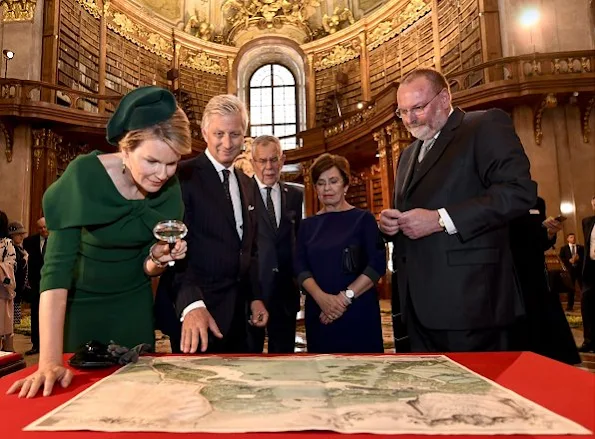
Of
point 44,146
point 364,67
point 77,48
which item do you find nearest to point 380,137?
point 364,67

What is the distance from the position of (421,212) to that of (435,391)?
81cm

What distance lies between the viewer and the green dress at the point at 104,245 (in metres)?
1.26

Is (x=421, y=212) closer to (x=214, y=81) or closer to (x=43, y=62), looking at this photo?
(x=43, y=62)

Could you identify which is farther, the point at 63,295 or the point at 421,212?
the point at 421,212

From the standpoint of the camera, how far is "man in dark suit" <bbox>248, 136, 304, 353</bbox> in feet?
8.32

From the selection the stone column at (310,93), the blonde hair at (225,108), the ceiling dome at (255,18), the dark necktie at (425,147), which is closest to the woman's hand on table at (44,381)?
the blonde hair at (225,108)

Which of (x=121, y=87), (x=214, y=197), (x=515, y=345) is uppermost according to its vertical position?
(x=121, y=87)

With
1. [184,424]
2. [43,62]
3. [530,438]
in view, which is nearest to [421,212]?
[530,438]

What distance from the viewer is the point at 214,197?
6.36ft

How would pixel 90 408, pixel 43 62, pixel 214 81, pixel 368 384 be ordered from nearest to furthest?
pixel 90 408, pixel 368 384, pixel 43 62, pixel 214 81

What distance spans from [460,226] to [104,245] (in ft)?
3.79

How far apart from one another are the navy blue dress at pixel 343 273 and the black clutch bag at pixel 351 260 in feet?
0.07

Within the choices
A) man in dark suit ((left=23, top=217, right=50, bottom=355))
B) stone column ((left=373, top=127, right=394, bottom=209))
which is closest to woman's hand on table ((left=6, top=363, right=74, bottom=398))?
man in dark suit ((left=23, top=217, right=50, bottom=355))

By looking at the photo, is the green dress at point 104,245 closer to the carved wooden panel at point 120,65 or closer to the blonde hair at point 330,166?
the blonde hair at point 330,166
